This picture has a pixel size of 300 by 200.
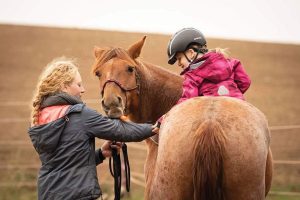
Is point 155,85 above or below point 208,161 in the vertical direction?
above

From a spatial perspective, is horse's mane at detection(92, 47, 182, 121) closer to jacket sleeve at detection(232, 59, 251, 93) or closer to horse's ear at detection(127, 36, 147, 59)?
horse's ear at detection(127, 36, 147, 59)

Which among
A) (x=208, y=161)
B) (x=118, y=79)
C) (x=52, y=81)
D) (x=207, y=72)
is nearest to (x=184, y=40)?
(x=207, y=72)

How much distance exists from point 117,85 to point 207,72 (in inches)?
38.3

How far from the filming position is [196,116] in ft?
10.7

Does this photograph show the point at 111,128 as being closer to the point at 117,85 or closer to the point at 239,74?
the point at 117,85

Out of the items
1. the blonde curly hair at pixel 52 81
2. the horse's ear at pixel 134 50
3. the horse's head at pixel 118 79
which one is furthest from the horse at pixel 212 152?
the horse's ear at pixel 134 50

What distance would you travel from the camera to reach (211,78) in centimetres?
384

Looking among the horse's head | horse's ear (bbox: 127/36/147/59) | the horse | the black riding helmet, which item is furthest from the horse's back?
horse's ear (bbox: 127/36/147/59)

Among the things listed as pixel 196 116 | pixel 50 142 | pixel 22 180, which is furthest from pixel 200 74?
pixel 22 180

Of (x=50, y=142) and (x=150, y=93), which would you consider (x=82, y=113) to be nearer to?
(x=50, y=142)

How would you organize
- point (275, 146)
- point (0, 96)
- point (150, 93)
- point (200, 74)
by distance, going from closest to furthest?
point (200, 74), point (150, 93), point (275, 146), point (0, 96)

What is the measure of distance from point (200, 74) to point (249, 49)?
66.5ft

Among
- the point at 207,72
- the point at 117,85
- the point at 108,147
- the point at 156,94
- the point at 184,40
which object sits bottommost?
the point at 108,147

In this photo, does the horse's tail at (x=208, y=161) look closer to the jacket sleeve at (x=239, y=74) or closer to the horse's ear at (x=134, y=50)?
the jacket sleeve at (x=239, y=74)
